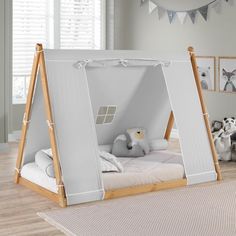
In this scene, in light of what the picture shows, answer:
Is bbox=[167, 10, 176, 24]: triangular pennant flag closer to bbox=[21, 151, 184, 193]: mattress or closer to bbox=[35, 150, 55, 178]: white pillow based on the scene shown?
bbox=[21, 151, 184, 193]: mattress

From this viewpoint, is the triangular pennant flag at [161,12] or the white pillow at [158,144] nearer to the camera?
the white pillow at [158,144]

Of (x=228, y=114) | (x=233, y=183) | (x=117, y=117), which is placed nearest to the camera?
(x=233, y=183)

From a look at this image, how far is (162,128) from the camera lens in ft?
15.8

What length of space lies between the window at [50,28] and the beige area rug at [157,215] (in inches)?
121

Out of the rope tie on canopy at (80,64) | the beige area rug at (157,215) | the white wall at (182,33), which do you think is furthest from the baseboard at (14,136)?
the beige area rug at (157,215)

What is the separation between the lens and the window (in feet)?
20.7

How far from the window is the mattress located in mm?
2424

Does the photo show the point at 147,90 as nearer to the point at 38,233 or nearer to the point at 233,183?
the point at 233,183

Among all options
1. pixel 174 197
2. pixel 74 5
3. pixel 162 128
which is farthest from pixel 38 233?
pixel 74 5

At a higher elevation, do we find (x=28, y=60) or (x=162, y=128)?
(x=28, y=60)

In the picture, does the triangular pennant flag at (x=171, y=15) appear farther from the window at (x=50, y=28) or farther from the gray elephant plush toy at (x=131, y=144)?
the gray elephant plush toy at (x=131, y=144)

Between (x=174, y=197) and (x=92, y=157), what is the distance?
62cm

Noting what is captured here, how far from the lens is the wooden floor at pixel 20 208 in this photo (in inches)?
119

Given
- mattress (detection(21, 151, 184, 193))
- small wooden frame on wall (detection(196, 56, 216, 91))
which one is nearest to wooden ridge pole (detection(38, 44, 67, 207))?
mattress (detection(21, 151, 184, 193))
